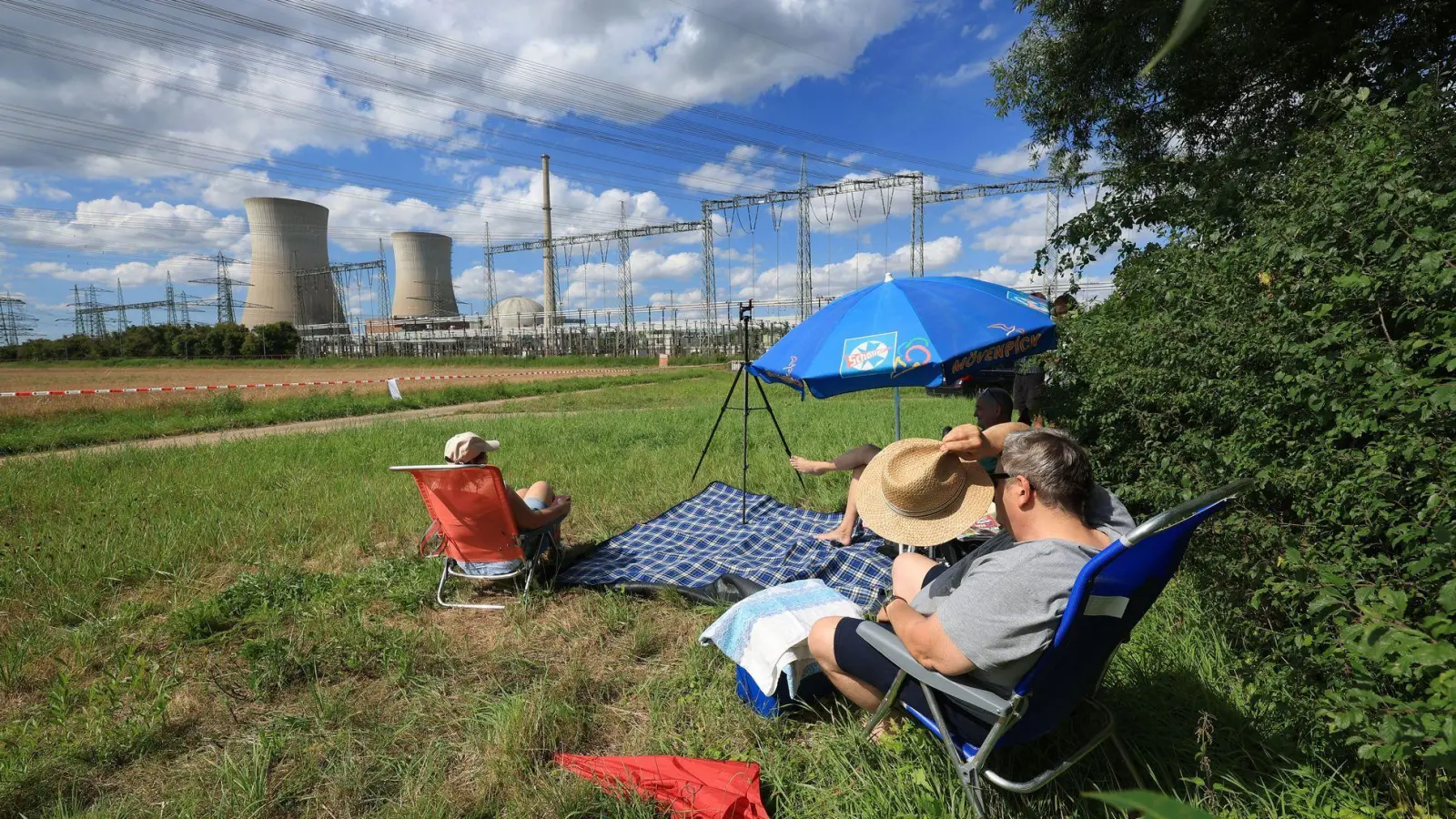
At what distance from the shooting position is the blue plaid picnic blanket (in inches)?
170

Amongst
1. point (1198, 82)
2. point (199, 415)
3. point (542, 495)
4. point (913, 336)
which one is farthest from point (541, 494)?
point (199, 415)

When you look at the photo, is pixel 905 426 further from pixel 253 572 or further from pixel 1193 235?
pixel 253 572

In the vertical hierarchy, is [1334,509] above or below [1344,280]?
below

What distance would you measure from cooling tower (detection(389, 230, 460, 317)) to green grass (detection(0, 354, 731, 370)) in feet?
13.0

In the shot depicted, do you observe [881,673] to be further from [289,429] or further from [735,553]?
Answer: [289,429]

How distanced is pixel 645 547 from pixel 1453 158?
13.7 ft

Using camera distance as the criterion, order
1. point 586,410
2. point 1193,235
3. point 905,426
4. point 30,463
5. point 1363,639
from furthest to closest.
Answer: point 586,410 → point 905,426 → point 30,463 → point 1193,235 → point 1363,639

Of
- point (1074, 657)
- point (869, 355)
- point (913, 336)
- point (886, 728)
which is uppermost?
point (913, 336)

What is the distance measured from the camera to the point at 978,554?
255 centimetres

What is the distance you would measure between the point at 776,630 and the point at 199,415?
14.4 metres

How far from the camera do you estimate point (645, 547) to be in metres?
4.96

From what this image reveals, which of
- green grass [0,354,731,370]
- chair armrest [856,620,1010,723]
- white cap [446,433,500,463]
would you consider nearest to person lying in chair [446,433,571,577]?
white cap [446,433,500,463]

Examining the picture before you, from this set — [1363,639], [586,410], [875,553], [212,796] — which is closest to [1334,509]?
[1363,639]

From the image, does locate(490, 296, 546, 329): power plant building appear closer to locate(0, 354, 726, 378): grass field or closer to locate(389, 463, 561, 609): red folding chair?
locate(0, 354, 726, 378): grass field
